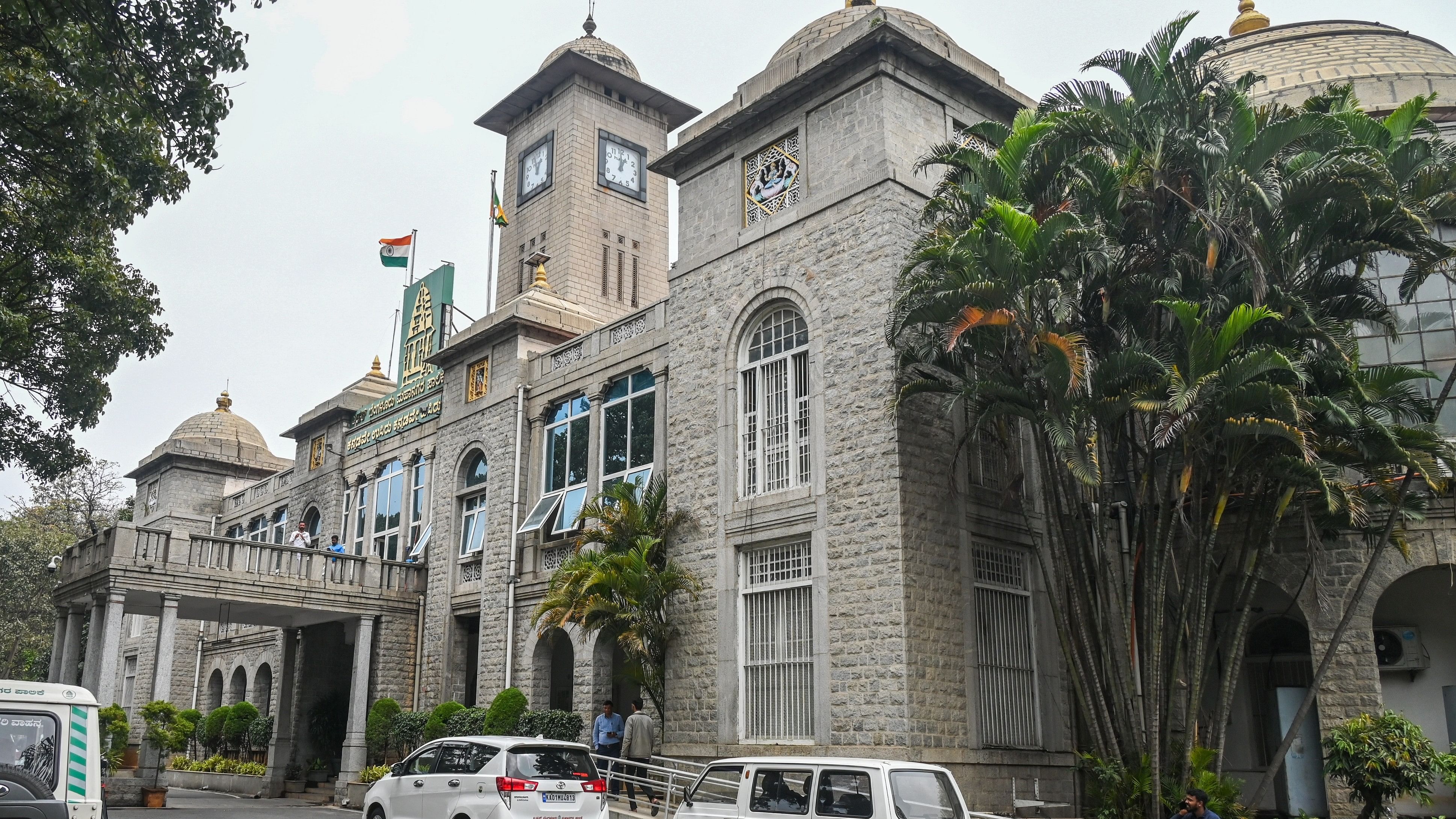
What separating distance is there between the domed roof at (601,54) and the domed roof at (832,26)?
18169mm

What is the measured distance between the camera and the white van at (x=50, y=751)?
29.6ft

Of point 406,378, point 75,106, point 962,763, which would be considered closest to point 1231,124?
point 962,763

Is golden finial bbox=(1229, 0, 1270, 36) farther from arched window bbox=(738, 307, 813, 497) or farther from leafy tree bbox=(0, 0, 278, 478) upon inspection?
leafy tree bbox=(0, 0, 278, 478)

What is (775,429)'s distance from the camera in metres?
18.8

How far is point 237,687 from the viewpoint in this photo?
118ft

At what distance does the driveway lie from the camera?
2094 centimetres

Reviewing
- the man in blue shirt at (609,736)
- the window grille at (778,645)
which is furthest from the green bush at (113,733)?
the window grille at (778,645)

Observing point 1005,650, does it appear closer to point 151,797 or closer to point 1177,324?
point 1177,324

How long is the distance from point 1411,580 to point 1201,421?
6.77 m

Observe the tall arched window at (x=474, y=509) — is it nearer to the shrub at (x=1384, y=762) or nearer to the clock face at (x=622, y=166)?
the clock face at (x=622, y=166)

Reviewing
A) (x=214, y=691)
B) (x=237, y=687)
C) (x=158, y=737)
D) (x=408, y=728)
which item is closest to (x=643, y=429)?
(x=408, y=728)

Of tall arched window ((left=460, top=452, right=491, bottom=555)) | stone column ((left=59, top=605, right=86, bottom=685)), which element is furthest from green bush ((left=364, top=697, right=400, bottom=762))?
stone column ((left=59, top=605, right=86, bottom=685))

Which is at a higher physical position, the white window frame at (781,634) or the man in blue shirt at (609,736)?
the white window frame at (781,634)

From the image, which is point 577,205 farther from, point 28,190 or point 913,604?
point 913,604
